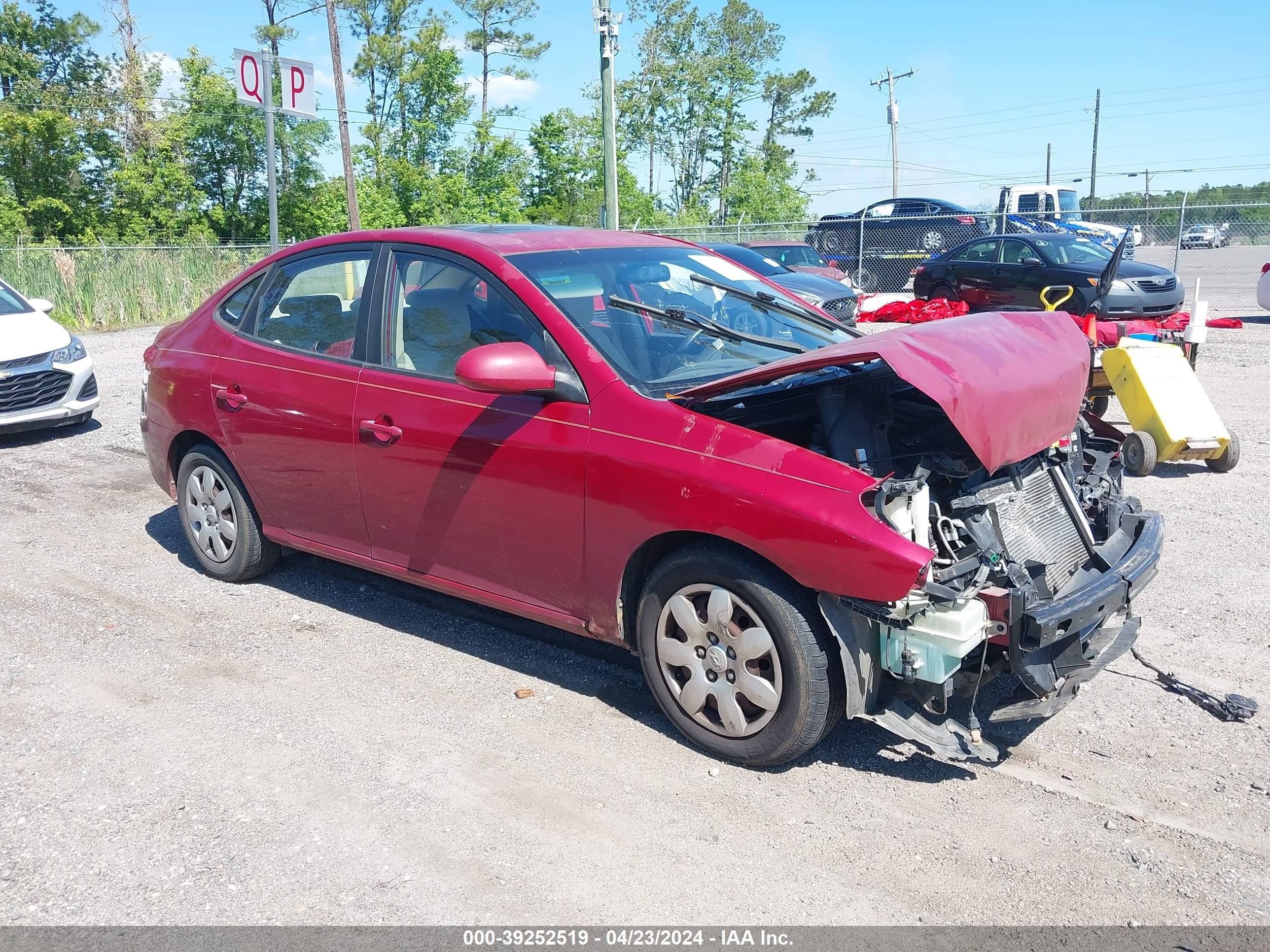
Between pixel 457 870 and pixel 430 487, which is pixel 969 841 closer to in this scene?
pixel 457 870

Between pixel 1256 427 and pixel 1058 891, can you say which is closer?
pixel 1058 891

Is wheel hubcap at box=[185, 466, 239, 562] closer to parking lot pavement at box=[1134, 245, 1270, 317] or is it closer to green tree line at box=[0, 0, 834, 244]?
parking lot pavement at box=[1134, 245, 1270, 317]

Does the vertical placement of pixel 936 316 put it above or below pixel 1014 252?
below

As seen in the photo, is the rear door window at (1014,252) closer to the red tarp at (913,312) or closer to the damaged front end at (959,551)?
the red tarp at (913,312)

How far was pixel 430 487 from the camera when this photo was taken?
14.1 feet

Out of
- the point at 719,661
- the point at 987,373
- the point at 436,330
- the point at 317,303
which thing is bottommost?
the point at 719,661

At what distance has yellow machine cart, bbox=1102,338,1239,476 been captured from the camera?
23.8 feet

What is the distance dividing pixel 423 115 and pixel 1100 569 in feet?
150

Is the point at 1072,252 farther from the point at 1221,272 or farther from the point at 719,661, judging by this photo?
the point at 719,661

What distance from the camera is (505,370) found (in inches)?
146

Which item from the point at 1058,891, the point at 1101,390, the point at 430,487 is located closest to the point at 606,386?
the point at 430,487

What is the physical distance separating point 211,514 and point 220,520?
0.08 meters

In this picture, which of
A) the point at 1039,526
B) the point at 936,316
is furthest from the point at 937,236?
the point at 1039,526

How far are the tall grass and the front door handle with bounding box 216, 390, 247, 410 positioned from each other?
53.8 feet
